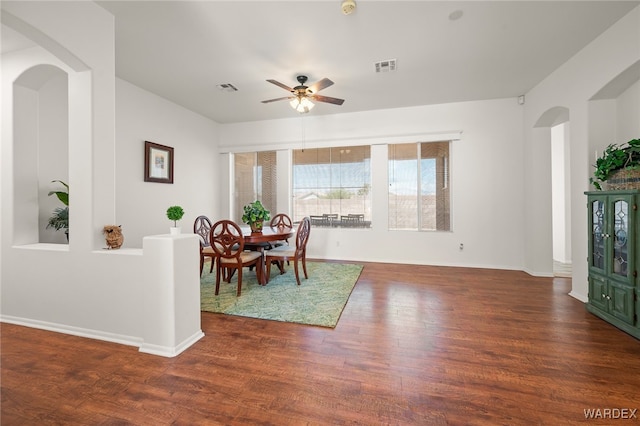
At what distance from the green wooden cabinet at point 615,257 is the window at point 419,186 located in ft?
7.19

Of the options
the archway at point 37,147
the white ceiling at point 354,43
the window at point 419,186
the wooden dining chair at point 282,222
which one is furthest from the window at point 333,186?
the archway at point 37,147

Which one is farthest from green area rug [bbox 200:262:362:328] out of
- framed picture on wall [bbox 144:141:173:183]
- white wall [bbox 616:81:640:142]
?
white wall [bbox 616:81:640:142]

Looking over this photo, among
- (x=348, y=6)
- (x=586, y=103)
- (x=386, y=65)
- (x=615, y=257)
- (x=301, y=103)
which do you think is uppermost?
(x=386, y=65)

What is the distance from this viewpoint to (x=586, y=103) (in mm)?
2904

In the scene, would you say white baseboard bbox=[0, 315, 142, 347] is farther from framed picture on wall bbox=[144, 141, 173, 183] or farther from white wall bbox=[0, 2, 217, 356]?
framed picture on wall bbox=[144, 141, 173, 183]

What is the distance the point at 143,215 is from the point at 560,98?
6342 mm

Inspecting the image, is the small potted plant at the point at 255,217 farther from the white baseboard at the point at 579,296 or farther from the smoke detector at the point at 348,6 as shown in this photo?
the white baseboard at the point at 579,296

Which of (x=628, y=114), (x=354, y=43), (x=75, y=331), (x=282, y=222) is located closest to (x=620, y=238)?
(x=628, y=114)

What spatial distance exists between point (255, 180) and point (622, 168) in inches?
220

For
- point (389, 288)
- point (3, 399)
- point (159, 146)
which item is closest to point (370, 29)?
point (389, 288)

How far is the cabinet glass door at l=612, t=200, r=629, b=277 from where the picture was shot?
2.31 m

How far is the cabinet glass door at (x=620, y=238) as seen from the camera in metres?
2.31

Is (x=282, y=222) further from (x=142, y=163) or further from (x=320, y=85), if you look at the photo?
(x=320, y=85)

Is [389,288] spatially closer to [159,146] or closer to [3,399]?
[3,399]
